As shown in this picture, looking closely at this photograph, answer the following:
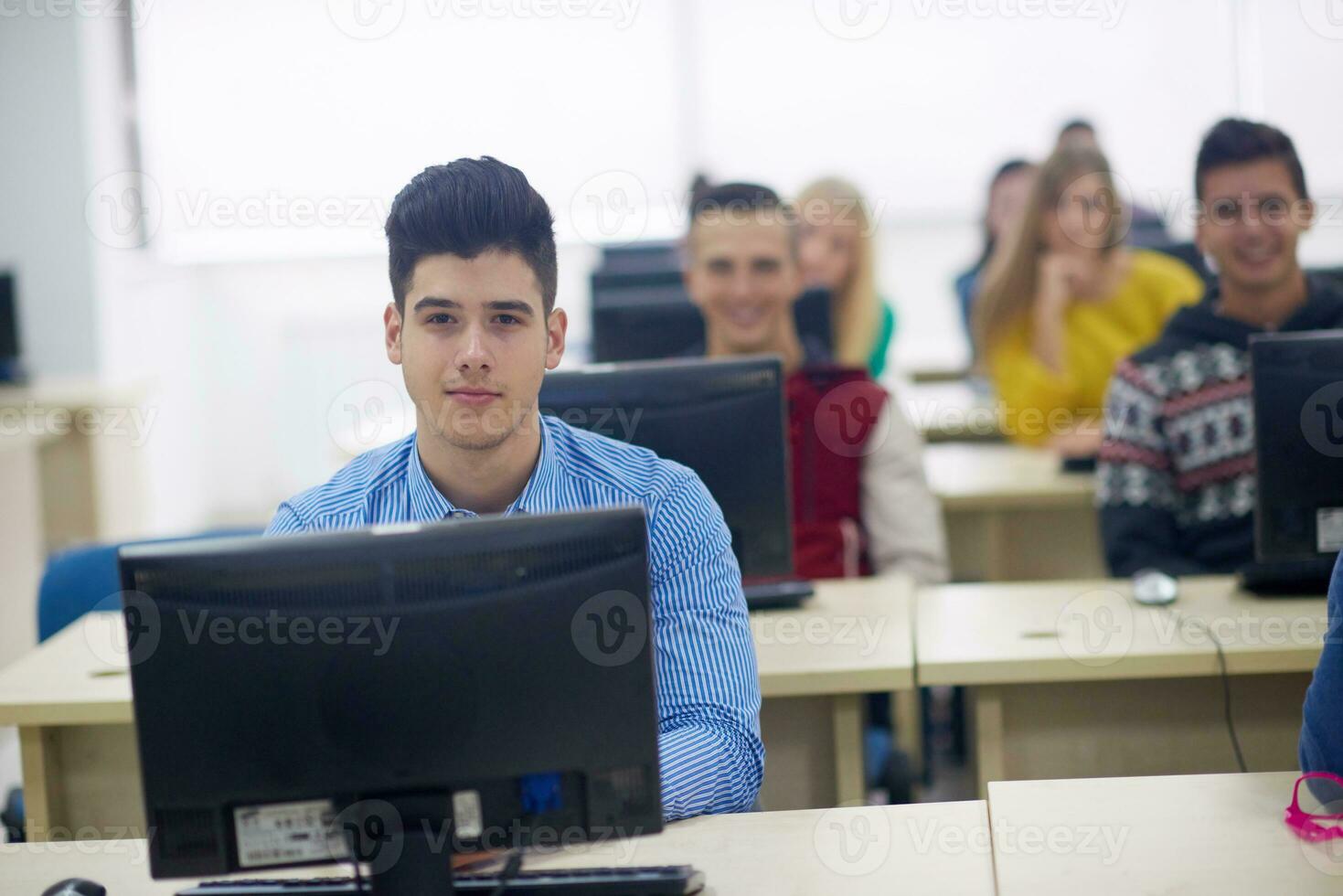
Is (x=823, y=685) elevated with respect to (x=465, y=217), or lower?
lower

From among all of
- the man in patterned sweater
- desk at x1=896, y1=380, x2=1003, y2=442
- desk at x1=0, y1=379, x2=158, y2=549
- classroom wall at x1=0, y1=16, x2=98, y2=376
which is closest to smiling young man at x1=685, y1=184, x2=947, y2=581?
the man in patterned sweater

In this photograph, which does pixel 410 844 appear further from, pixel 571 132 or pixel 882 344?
pixel 571 132

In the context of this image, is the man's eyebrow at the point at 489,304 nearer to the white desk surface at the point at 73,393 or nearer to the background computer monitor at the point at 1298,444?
the background computer monitor at the point at 1298,444

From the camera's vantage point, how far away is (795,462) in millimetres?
2721

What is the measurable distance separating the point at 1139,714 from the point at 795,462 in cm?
82

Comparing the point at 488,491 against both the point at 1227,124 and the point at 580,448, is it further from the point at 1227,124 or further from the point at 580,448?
the point at 1227,124

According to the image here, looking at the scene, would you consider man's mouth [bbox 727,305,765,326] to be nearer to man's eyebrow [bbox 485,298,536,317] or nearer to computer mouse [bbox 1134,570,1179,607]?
computer mouse [bbox 1134,570,1179,607]

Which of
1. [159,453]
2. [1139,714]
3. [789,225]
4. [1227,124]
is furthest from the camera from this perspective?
[159,453]

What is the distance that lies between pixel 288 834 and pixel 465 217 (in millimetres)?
657

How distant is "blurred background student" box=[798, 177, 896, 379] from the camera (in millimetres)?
3941

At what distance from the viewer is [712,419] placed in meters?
2.07

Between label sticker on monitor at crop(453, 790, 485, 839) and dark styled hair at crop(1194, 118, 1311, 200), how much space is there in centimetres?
196

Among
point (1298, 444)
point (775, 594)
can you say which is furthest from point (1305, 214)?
point (775, 594)

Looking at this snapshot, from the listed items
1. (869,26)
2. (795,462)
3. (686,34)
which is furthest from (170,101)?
(795,462)
